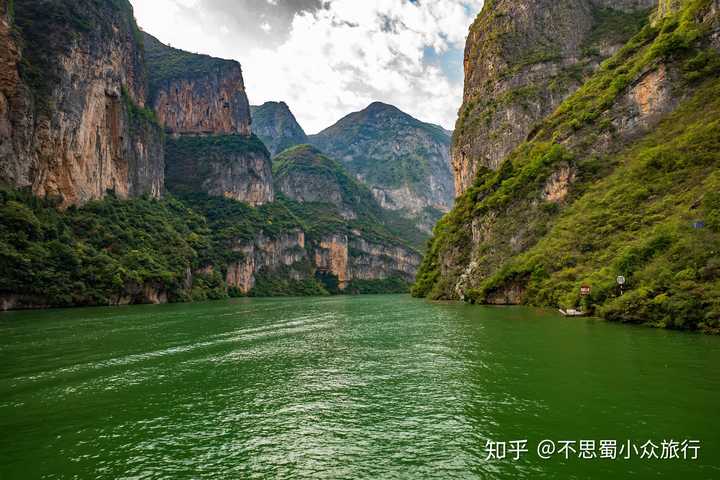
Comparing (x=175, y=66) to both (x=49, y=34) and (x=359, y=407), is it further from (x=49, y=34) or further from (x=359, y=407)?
(x=359, y=407)

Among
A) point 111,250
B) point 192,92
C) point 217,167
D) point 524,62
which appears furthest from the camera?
point 192,92

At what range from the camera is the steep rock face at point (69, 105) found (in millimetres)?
75688

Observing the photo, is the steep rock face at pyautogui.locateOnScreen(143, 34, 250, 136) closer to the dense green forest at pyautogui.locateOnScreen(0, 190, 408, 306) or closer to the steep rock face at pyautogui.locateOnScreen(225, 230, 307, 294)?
the dense green forest at pyautogui.locateOnScreen(0, 190, 408, 306)

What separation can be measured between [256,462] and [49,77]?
106757 mm

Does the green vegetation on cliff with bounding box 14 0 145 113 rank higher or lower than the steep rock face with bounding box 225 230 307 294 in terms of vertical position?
higher

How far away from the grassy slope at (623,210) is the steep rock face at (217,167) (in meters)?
127

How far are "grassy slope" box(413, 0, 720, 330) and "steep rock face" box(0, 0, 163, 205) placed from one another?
77.3m

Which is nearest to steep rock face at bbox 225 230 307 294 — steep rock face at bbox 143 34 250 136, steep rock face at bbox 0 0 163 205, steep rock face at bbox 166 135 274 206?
steep rock face at bbox 166 135 274 206

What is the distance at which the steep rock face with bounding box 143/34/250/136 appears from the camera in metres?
178

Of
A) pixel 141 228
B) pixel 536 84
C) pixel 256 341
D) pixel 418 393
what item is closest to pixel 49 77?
pixel 141 228

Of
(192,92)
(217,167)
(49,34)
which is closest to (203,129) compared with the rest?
Result: (192,92)

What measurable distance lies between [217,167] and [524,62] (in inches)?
4913

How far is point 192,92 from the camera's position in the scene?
18375 cm

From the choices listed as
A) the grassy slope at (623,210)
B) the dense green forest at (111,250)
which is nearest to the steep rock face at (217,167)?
the dense green forest at (111,250)
